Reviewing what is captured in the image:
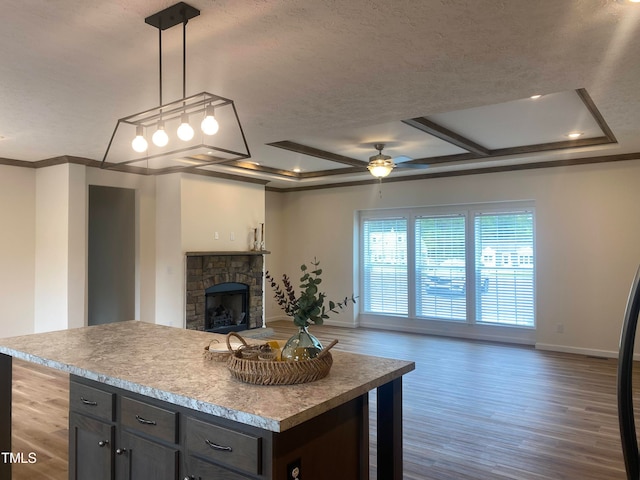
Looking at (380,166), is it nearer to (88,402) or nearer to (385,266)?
(385,266)

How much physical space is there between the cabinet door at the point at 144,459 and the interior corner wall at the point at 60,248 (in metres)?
4.32

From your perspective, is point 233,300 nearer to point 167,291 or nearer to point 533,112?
point 167,291

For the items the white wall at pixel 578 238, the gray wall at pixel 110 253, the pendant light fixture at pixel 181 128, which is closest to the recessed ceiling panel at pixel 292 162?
the pendant light fixture at pixel 181 128

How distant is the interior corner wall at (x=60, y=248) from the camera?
5.89m

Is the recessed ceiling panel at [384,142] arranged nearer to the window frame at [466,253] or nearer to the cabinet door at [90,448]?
the window frame at [466,253]

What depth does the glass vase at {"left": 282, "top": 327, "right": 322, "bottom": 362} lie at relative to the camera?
6.50ft

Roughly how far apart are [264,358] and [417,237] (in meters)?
6.16

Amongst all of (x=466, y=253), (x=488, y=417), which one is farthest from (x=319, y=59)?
(x=466, y=253)

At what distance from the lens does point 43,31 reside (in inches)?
95.3

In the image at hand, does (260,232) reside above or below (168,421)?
above

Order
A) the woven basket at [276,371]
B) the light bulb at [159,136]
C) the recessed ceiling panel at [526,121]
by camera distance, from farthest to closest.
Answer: the recessed ceiling panel at [526,121] → the light bulb at [159,136] → the woven basket at [276,371]

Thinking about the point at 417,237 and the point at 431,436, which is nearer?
the point at 431,436

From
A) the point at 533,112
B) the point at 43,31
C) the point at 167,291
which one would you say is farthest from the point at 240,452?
the point at 167,291

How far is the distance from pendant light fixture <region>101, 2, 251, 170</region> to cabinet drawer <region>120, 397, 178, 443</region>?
1183 mm
